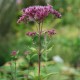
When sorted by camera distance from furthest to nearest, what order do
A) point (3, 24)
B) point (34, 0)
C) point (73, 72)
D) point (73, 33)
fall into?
point (73, 33) → point (3, 24) → point (73, 72) → point (34, 0)

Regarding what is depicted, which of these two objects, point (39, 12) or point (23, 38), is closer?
point (39, 12)

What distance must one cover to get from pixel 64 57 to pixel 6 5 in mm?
1528

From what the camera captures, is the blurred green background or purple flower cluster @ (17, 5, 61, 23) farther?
the blurred green background

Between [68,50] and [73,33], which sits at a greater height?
[73,33]

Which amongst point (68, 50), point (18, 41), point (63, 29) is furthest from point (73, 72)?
point (63, 29)

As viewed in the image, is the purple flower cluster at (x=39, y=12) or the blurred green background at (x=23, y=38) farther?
the blurred green background at (x=23, y=38)

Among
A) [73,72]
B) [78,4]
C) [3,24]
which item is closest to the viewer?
[73,72]

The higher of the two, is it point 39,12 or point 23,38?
point 23,38

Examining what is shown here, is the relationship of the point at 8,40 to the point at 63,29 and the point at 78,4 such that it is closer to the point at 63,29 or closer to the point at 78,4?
the point at 63,29

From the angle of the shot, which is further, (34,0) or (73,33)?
(73,33)

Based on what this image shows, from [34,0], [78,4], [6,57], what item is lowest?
[6,57]

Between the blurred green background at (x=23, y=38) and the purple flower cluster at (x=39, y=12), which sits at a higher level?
the blurred green background at (x=23, y=38)

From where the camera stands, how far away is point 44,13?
118 inches

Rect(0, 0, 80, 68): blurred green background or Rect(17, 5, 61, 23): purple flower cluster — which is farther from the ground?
Rect(0, 0, 80, 68): blurred green background
